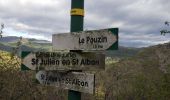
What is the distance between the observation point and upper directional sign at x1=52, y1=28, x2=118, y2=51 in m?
5.54

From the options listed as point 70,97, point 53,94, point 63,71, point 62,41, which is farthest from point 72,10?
point 53,94

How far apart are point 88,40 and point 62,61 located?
59cm

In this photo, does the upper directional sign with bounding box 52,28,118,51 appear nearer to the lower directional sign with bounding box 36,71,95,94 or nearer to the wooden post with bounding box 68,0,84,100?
the wooden post with bounding box 68,0,84,100

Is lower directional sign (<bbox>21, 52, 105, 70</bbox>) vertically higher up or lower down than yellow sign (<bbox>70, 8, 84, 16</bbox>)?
lower down

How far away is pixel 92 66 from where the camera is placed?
5766mm

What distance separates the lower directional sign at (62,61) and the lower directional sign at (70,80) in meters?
0.14

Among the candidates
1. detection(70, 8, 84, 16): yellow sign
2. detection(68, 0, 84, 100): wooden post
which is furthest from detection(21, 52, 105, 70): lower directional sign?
detection(70, 8, 84, 16): yellow sign

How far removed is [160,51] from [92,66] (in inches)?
6754

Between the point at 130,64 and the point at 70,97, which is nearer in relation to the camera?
the point at 70,97

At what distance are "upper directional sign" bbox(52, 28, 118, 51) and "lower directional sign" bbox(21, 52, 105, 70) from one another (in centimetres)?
13

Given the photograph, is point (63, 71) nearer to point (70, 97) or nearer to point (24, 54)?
point (70, 97)

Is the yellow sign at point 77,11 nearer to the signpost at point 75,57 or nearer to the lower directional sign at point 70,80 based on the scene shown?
the signpost at point 75,57

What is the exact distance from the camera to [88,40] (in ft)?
19.1

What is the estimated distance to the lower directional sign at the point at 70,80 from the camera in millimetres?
5746
